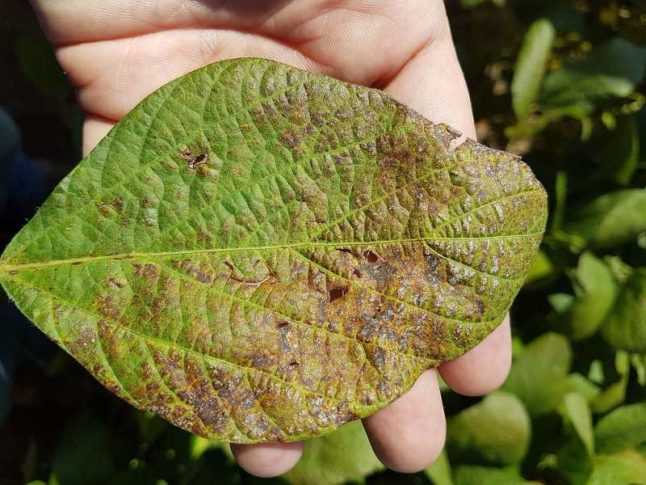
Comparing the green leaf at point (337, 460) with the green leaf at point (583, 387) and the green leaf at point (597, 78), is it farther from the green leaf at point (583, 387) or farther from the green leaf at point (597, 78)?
the green leaf at point (597, 78)

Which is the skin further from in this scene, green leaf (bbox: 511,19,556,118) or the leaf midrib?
the leaf midrib

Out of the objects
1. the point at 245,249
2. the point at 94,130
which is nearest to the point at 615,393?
the point at 245,249

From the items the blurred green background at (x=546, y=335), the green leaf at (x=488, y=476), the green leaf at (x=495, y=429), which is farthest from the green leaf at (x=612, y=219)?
the green leaf at (x=488, y=476)

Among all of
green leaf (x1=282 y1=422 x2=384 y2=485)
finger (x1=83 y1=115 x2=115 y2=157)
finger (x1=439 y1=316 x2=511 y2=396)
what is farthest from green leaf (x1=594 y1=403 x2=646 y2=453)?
finger (x1=83 y1=115 x2=115 y2=157)

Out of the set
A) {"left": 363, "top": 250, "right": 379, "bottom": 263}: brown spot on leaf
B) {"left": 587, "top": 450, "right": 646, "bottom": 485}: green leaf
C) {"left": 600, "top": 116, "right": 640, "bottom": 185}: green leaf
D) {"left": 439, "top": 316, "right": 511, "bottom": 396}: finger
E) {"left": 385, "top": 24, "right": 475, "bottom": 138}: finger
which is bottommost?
{"left": 587, "top": 450, "right": 646, "bottom": 485}: green leaf

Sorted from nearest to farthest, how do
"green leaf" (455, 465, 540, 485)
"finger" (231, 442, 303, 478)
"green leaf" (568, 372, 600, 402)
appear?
"finger" (231, 442, 303, 478) < "green leaf" (455, 465, 540, 485) < "green leaf" (568, 372, 600, 402)

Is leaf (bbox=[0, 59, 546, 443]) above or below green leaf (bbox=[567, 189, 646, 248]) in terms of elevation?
above

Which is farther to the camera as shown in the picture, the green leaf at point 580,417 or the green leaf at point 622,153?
the green leaf at point 622,153
